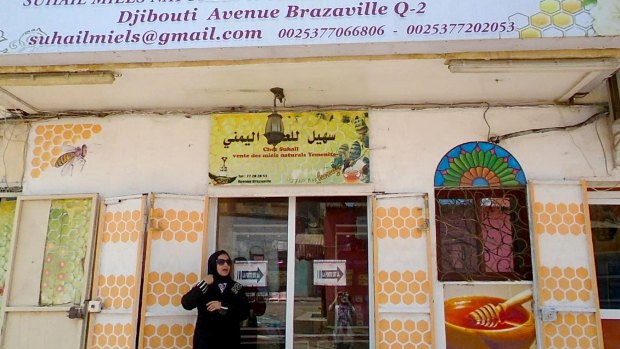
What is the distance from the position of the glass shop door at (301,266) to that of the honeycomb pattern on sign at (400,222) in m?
0.31

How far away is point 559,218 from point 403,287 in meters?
1.65

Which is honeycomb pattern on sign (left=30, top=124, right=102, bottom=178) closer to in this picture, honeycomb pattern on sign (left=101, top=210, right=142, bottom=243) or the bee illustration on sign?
the bee illustration on sign

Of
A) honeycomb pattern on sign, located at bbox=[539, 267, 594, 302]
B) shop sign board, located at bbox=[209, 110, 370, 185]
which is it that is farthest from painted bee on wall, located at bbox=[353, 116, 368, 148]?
honeycomb pattern on sign, located at bbox=[539, 267, 594, 302]

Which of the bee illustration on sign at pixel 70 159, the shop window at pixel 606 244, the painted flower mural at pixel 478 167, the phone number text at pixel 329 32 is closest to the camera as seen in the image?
the phone number text at pixel 329 32

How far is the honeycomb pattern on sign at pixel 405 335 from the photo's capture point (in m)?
4.63

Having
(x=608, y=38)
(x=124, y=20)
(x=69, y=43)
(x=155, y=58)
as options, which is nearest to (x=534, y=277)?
(x=608, y=38)

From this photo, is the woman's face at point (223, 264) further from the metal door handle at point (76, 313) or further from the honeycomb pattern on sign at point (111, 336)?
the metal door handle at point (76, 313)

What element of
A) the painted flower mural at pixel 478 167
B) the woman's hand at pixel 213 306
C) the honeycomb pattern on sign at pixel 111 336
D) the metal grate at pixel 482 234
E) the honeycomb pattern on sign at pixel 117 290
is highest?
the painted flower mural at pixel 478 167

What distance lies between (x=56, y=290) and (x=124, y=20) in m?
2.80

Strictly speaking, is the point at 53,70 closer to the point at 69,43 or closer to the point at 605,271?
the point at 69,43

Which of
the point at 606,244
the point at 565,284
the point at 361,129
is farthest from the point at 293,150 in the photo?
the point at 606,244

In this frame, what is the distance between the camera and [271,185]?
5.11m

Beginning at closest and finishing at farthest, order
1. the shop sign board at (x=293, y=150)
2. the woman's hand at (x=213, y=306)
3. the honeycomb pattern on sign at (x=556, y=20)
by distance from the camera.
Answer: the honeycomb pattern on sign at (x=556, y=20) → the woman's hand at (x=213, y=306) → the shop sign board at (x=293, y=150)

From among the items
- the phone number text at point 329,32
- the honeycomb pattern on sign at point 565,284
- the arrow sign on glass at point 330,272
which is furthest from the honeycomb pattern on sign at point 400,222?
the phone number text at point 329,32
